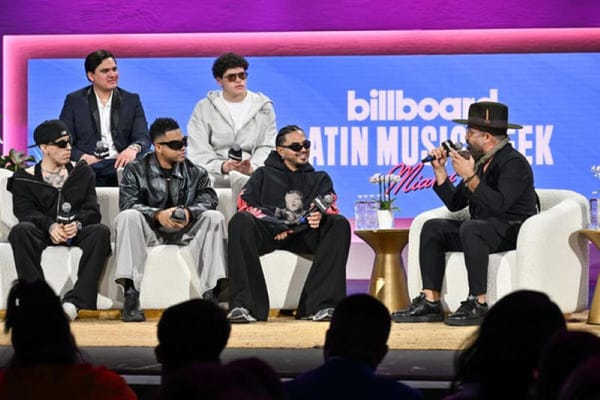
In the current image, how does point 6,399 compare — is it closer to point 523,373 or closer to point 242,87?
point 523,373

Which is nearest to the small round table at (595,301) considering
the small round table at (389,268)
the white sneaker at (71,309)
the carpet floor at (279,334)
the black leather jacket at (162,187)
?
the carpet floor at (279,334)

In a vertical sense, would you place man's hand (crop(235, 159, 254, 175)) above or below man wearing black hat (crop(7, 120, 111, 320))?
above

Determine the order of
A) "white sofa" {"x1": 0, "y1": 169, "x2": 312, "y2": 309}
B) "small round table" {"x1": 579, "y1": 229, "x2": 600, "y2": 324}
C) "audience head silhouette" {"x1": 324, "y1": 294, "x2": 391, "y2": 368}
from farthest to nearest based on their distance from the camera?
"white sofa" {"x1": 0, "y1": 169, "x2": 312, "y2": 309}, "small round table" {"x1": 579, "y1": 229, "x2": 600, "y2": 324}, "audience head silhouette" {"x1": 324, "y1": 294, "x2": 391, "y2": 368}

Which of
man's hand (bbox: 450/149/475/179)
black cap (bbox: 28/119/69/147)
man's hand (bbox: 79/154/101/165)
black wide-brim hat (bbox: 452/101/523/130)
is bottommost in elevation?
man's hand (bbox: 450/149/475/179)

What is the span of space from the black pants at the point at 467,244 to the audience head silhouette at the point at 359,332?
12.3ft

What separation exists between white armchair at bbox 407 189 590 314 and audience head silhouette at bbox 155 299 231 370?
4188 millimetres

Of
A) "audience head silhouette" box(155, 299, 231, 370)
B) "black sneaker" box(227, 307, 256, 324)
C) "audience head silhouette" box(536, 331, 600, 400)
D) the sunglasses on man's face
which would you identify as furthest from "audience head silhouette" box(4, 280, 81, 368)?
the sunglasses on man's face

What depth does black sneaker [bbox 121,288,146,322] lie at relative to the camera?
21.8 ft

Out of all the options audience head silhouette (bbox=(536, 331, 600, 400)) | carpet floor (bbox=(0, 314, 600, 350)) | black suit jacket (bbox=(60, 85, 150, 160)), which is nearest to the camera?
audience head silhouette (bbox=(536, 331, 600, 400))

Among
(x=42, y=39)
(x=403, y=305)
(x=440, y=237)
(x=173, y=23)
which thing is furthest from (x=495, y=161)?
(x=42, y=39)

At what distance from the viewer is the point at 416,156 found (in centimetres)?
909

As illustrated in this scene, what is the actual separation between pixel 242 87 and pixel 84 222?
1.69m

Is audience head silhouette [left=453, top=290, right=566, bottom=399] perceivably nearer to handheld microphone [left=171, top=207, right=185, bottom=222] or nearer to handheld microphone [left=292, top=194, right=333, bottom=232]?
handheld microphone [left=292, top=194, right=333, bottom=232]

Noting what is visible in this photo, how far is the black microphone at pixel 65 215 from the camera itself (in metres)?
6.75
